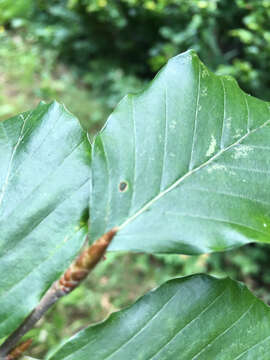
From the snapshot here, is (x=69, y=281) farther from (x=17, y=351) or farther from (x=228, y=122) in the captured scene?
(x=228, y=122)

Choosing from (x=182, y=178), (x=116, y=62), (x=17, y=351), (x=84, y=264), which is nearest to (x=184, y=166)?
(x=182, y=178)

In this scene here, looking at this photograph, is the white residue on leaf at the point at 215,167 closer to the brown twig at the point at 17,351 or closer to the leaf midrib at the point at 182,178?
the leaf midrib at the point at 182,178

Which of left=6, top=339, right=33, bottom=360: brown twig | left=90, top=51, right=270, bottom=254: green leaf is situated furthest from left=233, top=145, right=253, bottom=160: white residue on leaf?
left=6, top=339, right=33, bottom=360: brown twig

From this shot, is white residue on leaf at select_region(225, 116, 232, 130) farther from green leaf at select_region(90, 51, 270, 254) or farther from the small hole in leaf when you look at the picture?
the small hole in leaf

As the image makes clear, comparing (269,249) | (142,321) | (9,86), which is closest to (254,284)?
(269,249)

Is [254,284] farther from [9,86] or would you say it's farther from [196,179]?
[9,86]

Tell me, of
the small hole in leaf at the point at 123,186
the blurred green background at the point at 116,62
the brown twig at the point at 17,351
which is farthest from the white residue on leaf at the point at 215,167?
the blurred green background at the point at 116,62
